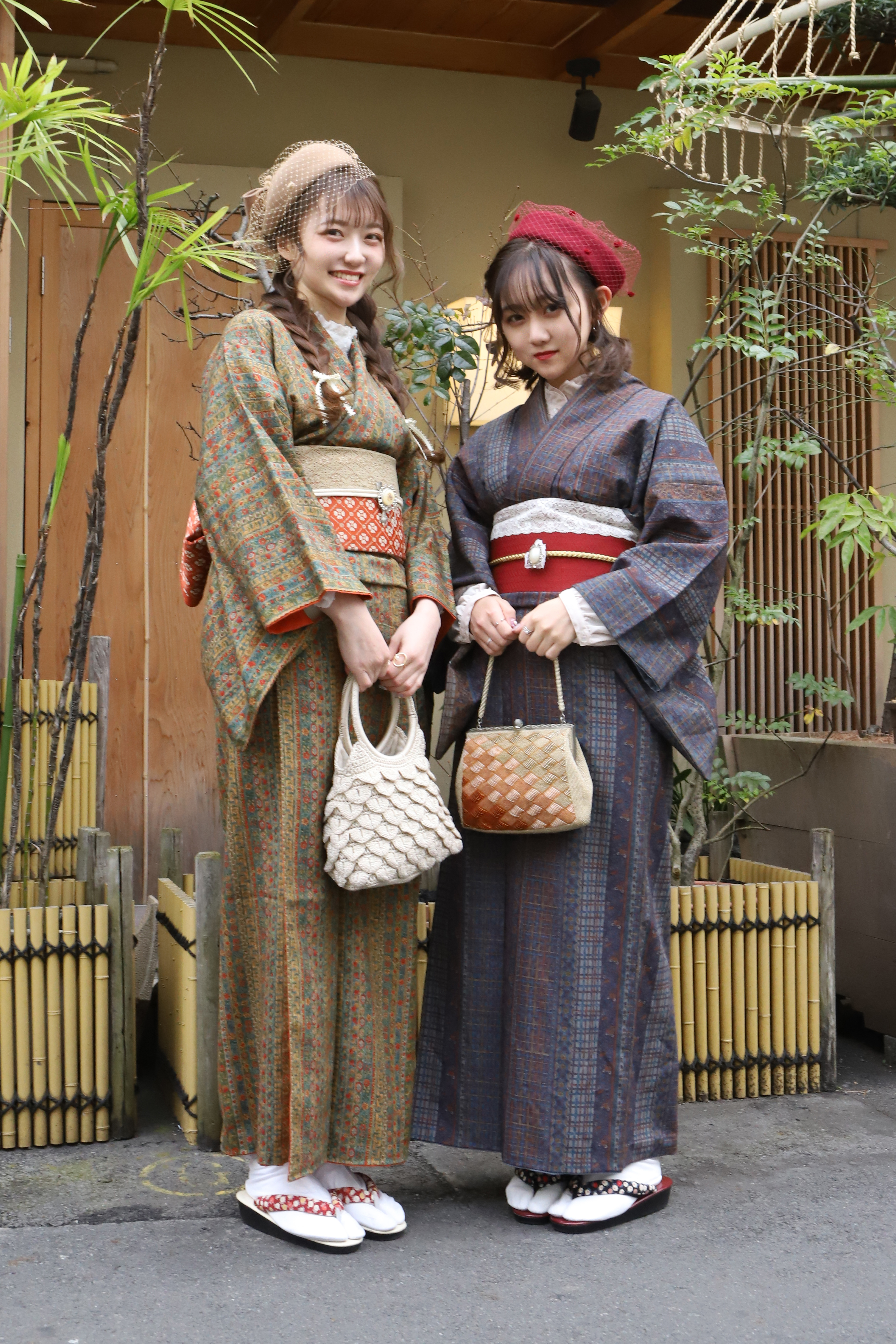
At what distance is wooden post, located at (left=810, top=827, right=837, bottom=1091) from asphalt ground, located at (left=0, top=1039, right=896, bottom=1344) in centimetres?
Result: 43

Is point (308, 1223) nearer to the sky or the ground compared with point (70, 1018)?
nearer to the ground

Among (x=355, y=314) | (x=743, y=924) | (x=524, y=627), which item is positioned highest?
(x=355, y=314)

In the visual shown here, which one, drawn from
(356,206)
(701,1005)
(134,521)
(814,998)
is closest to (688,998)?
(701,1005)

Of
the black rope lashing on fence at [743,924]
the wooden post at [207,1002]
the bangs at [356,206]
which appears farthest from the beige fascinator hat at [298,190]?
the black rope lashing on fence at [743,924]

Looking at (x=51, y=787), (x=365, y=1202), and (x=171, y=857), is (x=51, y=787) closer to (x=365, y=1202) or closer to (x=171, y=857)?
(x=171, y=857)

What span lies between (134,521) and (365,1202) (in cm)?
292

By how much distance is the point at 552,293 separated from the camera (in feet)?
8.59

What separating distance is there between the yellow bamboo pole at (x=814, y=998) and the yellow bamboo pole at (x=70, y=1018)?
1.86 metres

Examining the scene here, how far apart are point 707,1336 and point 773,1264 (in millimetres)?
327

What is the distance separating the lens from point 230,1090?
2.50 metres

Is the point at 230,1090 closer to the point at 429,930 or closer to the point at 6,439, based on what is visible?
the point at 429,930

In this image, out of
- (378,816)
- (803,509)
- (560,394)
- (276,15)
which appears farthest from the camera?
(803,509)

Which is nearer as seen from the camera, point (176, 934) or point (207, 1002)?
point (207, 1002)

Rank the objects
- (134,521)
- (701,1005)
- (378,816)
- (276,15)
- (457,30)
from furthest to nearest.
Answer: (457,30), (134,521), (276,15), (701,1005), (378,816)
